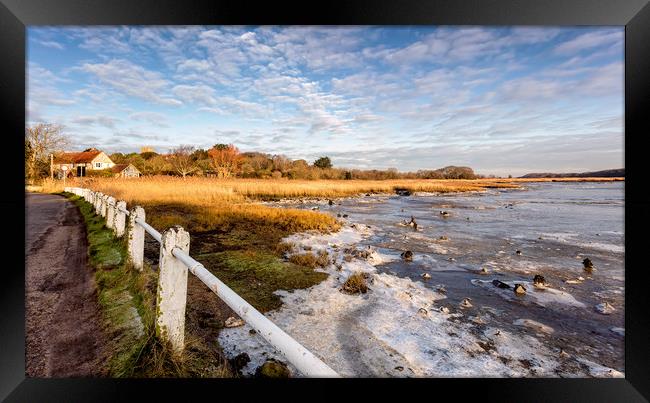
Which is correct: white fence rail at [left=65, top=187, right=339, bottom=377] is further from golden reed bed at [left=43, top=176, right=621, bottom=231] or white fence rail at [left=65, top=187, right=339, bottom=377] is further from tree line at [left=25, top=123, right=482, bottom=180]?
tree line at [left=25, top=123, right=482, bottom=180]

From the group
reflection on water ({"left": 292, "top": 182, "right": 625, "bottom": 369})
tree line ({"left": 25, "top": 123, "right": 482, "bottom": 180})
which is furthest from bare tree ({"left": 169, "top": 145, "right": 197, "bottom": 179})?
reflection on water ({"left": 292, "top": 182, "right": 625, "bottom": 369})

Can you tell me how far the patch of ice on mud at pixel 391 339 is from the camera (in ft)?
9.32

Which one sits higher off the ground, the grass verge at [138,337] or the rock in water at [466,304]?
the grass verge at [138,337]

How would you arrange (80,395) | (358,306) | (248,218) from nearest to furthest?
(80,395), (358,306), (248,218)

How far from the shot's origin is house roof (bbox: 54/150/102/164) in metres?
19.1

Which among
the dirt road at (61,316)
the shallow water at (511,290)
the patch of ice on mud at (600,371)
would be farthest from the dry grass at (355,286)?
the dirt road at (61,316)

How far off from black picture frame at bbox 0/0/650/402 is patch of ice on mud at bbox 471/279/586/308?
2044 millimetres

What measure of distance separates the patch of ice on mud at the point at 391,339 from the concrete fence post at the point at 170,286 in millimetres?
681

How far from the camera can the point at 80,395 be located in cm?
234

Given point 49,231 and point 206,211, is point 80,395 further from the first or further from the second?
point 206,211

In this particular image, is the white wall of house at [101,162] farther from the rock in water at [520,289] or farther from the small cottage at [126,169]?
the rock in water at [520,289]

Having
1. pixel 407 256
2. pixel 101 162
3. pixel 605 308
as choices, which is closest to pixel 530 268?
pixel 605 308
